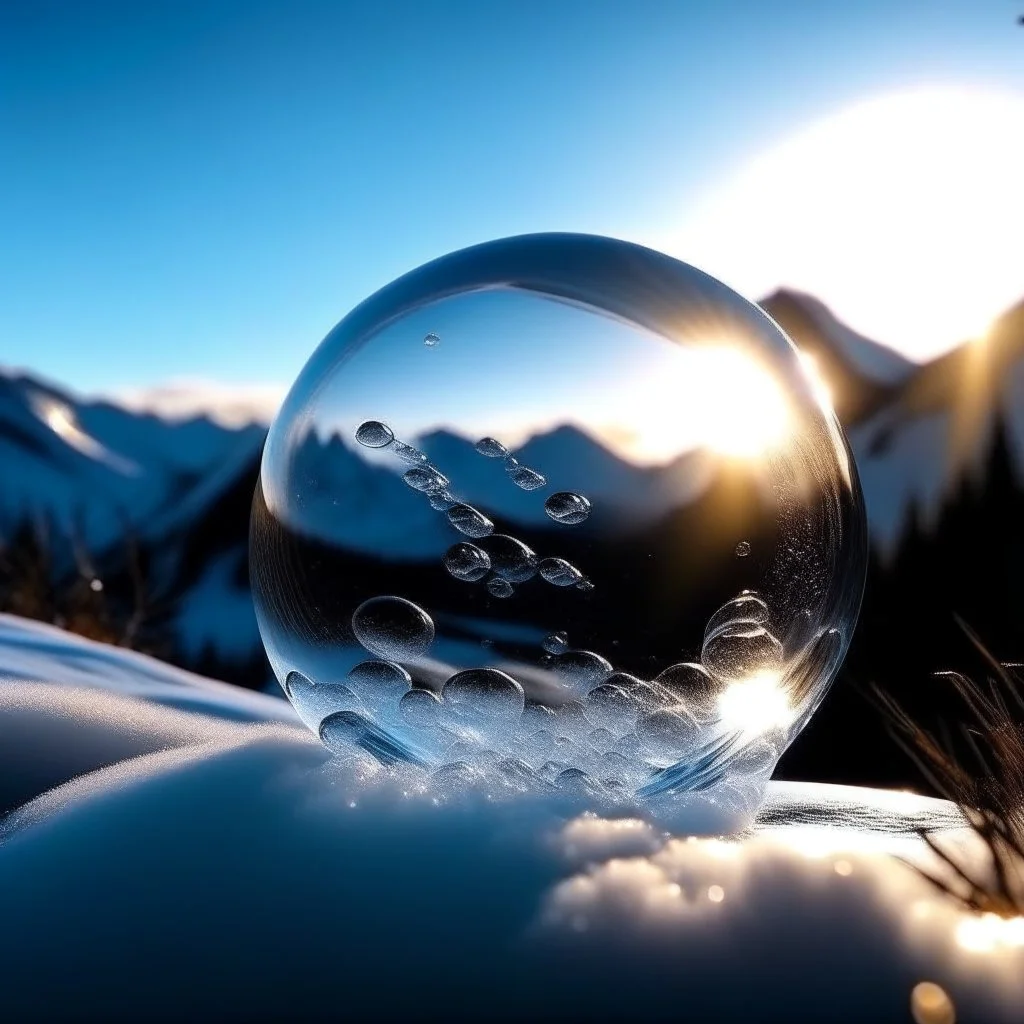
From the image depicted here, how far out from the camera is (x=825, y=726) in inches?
254

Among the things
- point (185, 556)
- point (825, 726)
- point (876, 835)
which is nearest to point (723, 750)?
point (876, 835)

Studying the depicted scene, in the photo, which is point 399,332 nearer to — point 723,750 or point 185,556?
point 723,750

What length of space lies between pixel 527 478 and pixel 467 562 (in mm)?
184

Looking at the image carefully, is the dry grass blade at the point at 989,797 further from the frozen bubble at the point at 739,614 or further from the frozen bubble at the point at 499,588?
the frozen bubble at the point at 499,588

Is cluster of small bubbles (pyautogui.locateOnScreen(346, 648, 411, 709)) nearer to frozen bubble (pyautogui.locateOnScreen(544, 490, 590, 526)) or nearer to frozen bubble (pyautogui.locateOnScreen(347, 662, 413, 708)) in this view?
frozen bubble (pyautogui.locateOnScreen(347, 662, 413, 708))

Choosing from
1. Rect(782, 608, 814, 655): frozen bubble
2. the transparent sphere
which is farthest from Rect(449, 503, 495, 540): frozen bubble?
Rect(782, 608, 814, 655): frozen bubble

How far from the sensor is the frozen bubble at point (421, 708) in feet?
5.85

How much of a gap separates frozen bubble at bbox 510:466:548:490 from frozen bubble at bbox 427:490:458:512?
0.12 m

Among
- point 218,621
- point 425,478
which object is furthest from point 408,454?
point 218,621

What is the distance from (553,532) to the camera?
5.75 feet

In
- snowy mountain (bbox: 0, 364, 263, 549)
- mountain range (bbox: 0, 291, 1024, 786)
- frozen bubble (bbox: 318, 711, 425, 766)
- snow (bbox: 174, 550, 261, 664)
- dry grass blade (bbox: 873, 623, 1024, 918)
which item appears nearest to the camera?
dry grass blade (bbox: 873, 623, 1024, 918)

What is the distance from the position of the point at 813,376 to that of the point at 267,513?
1164mm

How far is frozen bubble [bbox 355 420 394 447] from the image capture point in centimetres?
178

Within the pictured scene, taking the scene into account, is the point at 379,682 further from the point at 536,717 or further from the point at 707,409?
the point at 707,409
